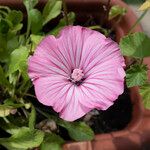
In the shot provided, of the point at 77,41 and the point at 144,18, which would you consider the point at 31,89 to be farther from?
the point at 144,18

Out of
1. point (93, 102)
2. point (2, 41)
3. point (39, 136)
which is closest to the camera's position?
point (93, 102)

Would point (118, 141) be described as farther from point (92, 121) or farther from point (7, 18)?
point (7, 18)

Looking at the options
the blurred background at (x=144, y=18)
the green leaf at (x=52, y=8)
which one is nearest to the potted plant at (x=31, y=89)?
the green leaf at (x=52, y=8)

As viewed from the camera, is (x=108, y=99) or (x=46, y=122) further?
(x=46, y=122)

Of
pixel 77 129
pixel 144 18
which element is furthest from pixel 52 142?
pixel 144 18

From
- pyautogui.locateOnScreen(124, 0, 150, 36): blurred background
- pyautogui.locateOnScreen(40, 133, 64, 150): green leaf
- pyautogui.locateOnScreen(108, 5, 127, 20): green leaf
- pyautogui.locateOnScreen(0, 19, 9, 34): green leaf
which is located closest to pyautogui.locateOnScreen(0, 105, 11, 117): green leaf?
pyautogui.locateOnScreen(40, 133, 64, 150): green leaf

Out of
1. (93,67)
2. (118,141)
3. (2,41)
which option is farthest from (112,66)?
(2,41)

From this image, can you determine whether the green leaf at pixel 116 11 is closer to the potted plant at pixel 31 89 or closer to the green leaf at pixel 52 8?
the potted plant at pixel 31 89
